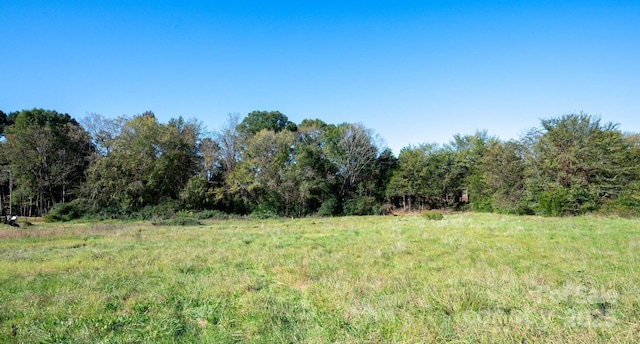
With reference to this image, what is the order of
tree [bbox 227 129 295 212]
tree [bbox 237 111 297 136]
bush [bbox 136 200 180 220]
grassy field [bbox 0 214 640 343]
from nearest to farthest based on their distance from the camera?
grassy field [bbox 0 214 640 343] < bush [bbox 136 200 180 220] < tree [bbox 227 129 295 212] < tree [bbox 237 111 297 136]

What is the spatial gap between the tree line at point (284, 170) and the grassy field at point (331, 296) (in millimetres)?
27982

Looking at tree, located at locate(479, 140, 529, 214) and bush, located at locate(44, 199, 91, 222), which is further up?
tree, located at locate(479, 140, 529, 214)

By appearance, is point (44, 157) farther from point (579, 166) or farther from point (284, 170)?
point (579, 166)

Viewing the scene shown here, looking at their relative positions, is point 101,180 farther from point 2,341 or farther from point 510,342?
point 510,342

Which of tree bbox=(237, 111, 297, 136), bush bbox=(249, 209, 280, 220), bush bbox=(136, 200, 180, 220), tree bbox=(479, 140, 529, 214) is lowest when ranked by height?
bush bbox=(249, 209, 280, 220)

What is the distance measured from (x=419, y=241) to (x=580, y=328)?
1021cm

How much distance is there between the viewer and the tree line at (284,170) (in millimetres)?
34731

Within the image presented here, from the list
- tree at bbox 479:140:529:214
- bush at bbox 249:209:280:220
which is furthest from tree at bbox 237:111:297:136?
tree at bbox 479:140:529:214

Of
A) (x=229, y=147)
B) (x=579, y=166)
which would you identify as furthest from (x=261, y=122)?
(x=579, y=166)

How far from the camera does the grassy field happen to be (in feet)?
15.0

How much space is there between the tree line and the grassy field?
91.8 feet

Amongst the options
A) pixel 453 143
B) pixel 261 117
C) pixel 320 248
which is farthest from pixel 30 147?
pixel 453 143

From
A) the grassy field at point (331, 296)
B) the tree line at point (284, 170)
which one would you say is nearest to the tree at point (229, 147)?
the tree line at point (284, 170)

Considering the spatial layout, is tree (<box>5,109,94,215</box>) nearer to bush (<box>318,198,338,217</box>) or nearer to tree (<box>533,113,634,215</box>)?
bush (<box>318,198,338,217</box>)
